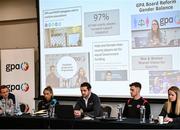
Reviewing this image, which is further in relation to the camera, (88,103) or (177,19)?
(177,19)

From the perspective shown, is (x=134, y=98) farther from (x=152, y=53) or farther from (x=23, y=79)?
(x=23, y=79)

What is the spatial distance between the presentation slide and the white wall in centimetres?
58

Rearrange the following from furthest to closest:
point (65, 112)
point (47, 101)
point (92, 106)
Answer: point (47, 101)
point (92, 106)
point (65, 112)

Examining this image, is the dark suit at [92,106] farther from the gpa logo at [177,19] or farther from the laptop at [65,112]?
the gpa logo at [177,19]

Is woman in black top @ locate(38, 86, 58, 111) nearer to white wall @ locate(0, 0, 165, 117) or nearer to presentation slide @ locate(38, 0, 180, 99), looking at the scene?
presentation slide @ locate(38, 0, 180, 99)

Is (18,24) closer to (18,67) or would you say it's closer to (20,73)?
(18,67)

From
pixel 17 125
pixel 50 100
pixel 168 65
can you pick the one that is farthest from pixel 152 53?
pixel 17 125

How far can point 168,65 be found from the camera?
211 inches

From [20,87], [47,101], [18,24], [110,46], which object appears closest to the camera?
[47,101]

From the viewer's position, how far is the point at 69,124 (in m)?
4.27

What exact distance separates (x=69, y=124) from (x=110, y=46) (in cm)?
196

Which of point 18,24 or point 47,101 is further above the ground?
point 18,24

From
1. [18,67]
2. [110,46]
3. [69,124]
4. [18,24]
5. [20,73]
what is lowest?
[69,124]

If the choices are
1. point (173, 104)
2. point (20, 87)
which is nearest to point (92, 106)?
point (173, 104)
